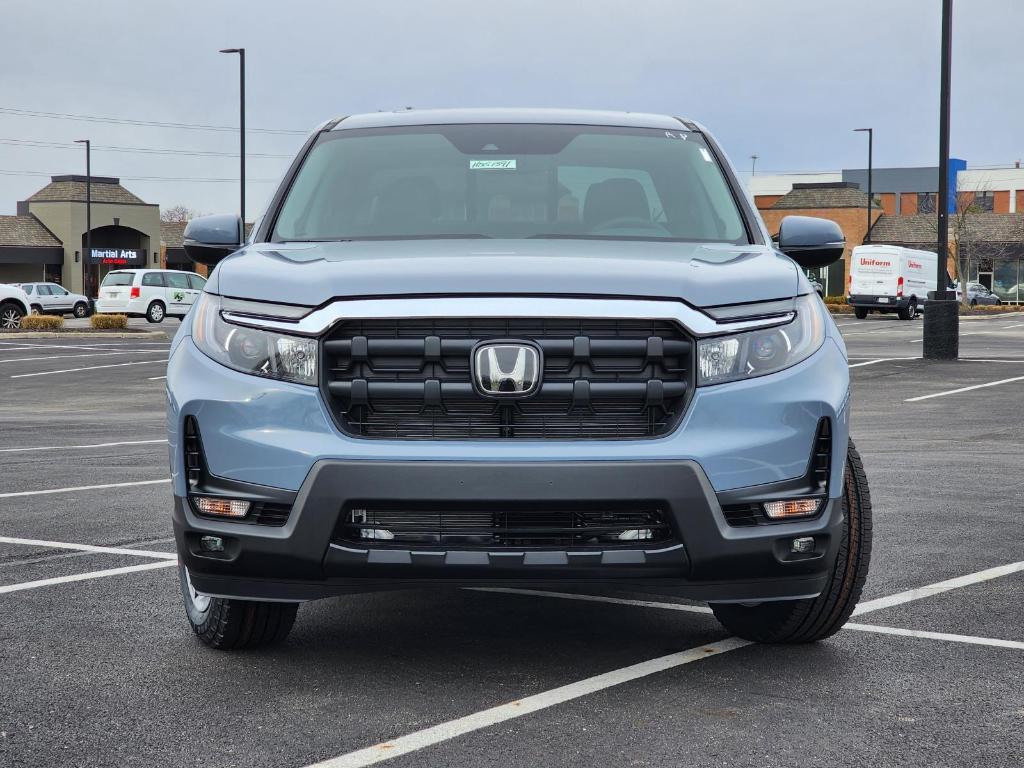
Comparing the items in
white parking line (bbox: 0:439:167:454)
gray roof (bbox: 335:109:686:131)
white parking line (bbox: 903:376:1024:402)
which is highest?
gray roof (bbox: 335:109:686:131)

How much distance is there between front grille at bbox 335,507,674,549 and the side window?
39.5 metres

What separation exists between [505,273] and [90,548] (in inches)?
139

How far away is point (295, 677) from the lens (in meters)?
4.53

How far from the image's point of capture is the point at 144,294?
41.7 metres

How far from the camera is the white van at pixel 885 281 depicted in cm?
4803

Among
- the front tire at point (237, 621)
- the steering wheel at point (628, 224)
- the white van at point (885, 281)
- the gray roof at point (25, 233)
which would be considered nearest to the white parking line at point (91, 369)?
the front tire at point (237, 621)

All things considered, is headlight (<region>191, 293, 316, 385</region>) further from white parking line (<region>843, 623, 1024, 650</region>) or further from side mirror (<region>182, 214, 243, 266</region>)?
white parking line (<region>843, 623, 1024, 650</region>)

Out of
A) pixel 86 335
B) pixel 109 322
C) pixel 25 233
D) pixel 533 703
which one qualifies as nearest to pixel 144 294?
pixel 109 322

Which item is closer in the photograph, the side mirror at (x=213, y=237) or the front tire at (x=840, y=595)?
the front tire at (x=840, y=595)

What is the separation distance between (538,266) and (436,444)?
0.67m

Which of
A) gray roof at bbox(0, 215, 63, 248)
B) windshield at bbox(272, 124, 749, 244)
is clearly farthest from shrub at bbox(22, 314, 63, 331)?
gray roof at bbox(0, 215, 63, 248)

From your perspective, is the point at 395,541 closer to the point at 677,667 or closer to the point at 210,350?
the point at 210,350

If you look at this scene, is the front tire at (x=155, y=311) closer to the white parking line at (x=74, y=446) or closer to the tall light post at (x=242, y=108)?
the tall light post at (x=242, y=108)

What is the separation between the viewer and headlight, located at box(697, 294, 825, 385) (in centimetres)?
413
